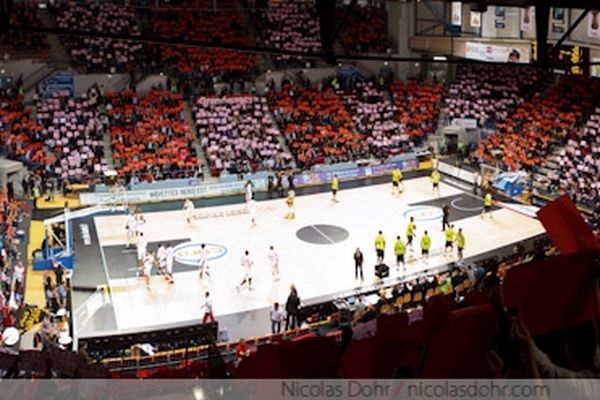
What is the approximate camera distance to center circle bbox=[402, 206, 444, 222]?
28047mm

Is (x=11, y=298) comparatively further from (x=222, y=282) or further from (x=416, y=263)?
(x=416, y=263)

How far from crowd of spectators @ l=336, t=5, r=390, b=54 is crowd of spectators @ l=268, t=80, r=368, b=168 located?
4477mm

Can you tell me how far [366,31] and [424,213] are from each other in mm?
19025

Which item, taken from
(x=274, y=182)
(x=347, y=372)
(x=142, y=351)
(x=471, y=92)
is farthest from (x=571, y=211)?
(x=471, y=92)

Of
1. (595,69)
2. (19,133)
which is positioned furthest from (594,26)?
(19,133)

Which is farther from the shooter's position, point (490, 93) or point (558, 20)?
point (490, 93)

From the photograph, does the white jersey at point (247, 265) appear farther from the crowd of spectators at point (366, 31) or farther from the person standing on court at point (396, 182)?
the crowd of spectators at point (366, 31)

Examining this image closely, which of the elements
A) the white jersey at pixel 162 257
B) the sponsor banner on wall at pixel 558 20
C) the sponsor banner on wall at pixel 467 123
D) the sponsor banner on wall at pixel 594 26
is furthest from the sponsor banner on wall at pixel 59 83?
the sponsor banner on wall at pixel 594 26

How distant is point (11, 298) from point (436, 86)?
28313 millimetres

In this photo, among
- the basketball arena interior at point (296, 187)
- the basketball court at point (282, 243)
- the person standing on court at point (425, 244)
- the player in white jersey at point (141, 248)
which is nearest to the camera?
the basketball arena interior at point (296, 187)

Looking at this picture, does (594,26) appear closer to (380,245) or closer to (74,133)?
(380,245)

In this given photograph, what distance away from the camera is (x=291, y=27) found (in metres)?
44.1

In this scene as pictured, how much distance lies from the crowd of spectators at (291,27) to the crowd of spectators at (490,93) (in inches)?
320

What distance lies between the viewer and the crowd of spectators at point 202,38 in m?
38.6
